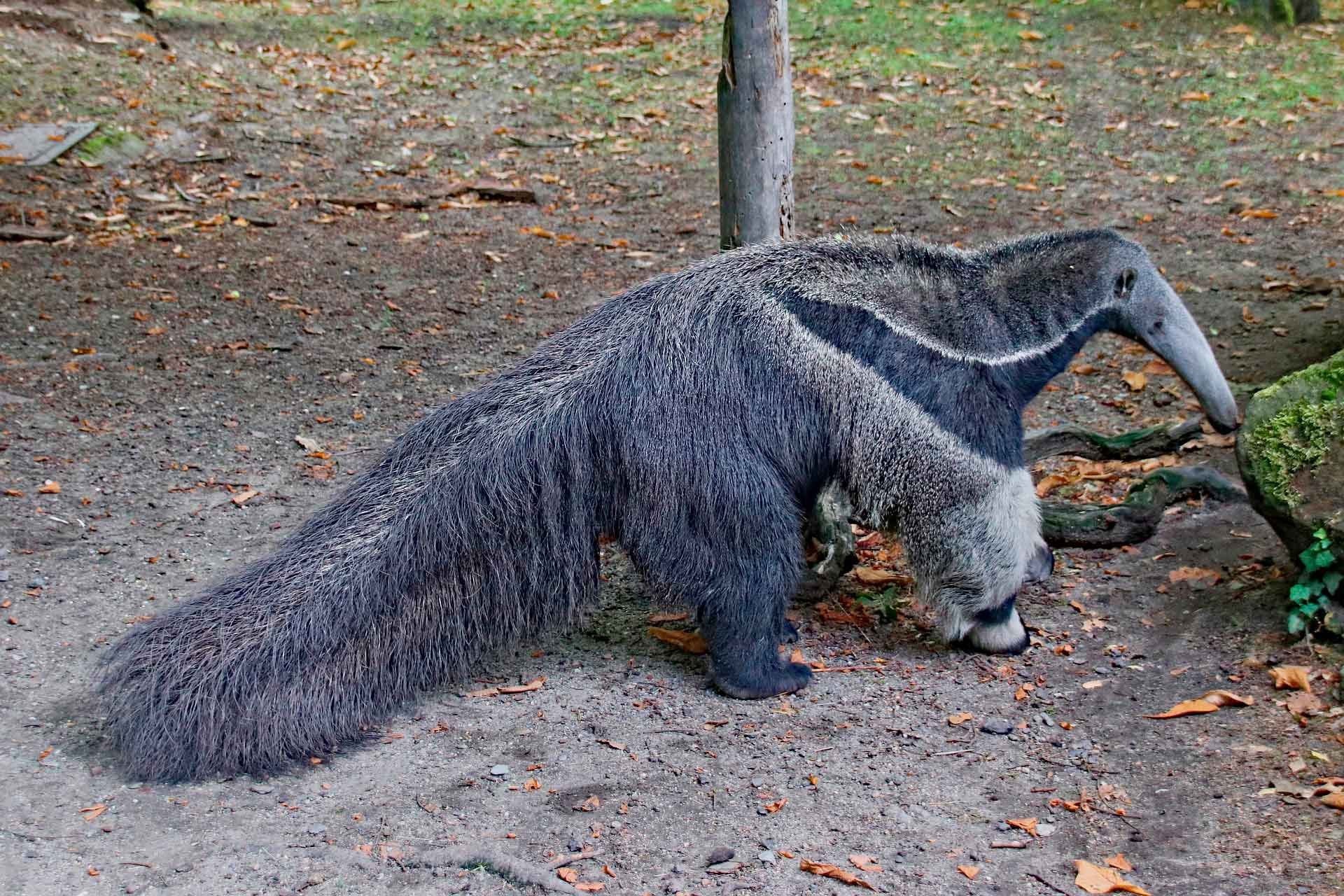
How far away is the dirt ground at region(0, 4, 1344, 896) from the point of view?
375 cm

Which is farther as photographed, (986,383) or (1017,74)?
(1017,74)

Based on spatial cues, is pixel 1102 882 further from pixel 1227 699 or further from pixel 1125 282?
pixel 1125 282

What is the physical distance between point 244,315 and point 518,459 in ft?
14.5

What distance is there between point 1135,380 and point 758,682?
11.9 feet

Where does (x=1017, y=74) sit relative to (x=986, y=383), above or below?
above

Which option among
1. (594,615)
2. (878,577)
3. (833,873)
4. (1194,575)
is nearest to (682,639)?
(594,615)

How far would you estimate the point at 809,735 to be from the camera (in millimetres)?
4414

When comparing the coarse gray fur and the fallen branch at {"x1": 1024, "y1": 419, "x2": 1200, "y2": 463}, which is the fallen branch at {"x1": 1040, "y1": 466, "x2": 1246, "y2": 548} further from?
the coarse gray fur

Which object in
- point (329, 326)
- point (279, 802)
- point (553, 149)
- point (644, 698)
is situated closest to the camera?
point (279, 802)

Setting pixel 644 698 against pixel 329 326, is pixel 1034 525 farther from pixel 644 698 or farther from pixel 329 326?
pixel 329 326

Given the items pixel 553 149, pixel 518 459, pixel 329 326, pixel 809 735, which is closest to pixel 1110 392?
pixel 809 735

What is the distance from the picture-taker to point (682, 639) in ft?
17.0

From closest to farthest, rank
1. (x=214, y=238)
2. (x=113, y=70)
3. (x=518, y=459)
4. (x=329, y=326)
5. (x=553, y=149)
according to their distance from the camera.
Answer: (x=518, y=459), (x=329, y=326), (x=214, y=238), (x=553, y=149), (x=113, y=70)

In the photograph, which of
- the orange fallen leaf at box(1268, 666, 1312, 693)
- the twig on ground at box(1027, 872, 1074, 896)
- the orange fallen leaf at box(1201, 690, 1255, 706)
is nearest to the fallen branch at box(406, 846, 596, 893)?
the twig on ground at box(1027, 872, 1074, 896)
